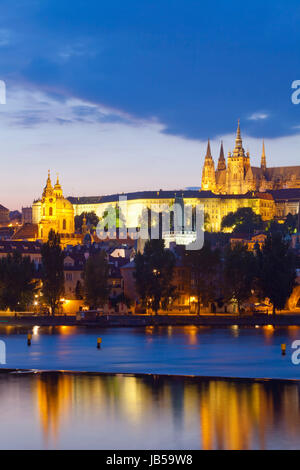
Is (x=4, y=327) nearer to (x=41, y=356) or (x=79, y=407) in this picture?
(x=41, y=356)

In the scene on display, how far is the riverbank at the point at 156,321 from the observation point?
294ft

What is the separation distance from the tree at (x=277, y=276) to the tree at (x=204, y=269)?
5.69m

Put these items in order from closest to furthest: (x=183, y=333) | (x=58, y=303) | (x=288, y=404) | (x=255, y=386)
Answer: (x=288, y=404)
(x=255, y=386)
(x=183, y=333)
(x=58, y=303)

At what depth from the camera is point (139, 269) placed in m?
96.4

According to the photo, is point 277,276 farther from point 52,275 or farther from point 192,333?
point 52,275

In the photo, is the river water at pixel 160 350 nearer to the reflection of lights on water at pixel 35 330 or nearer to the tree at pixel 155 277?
the reflection of lights on water at pixel 35 330

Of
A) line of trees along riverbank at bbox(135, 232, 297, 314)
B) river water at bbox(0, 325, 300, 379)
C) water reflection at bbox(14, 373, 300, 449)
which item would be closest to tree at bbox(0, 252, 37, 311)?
river water at bbox(0, 325, 300, 379)

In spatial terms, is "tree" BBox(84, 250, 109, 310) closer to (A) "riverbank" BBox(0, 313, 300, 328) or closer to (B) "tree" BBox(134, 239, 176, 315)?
(B) "tree" BBox(134, 239, 176, 315)

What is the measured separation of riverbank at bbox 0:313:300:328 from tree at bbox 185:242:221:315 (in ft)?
20.8

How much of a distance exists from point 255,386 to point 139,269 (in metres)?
53.2

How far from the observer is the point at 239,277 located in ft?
317

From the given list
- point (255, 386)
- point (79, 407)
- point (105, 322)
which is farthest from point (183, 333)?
point (79, 407)

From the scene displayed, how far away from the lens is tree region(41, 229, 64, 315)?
9488cm

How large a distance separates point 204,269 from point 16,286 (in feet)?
62.5
